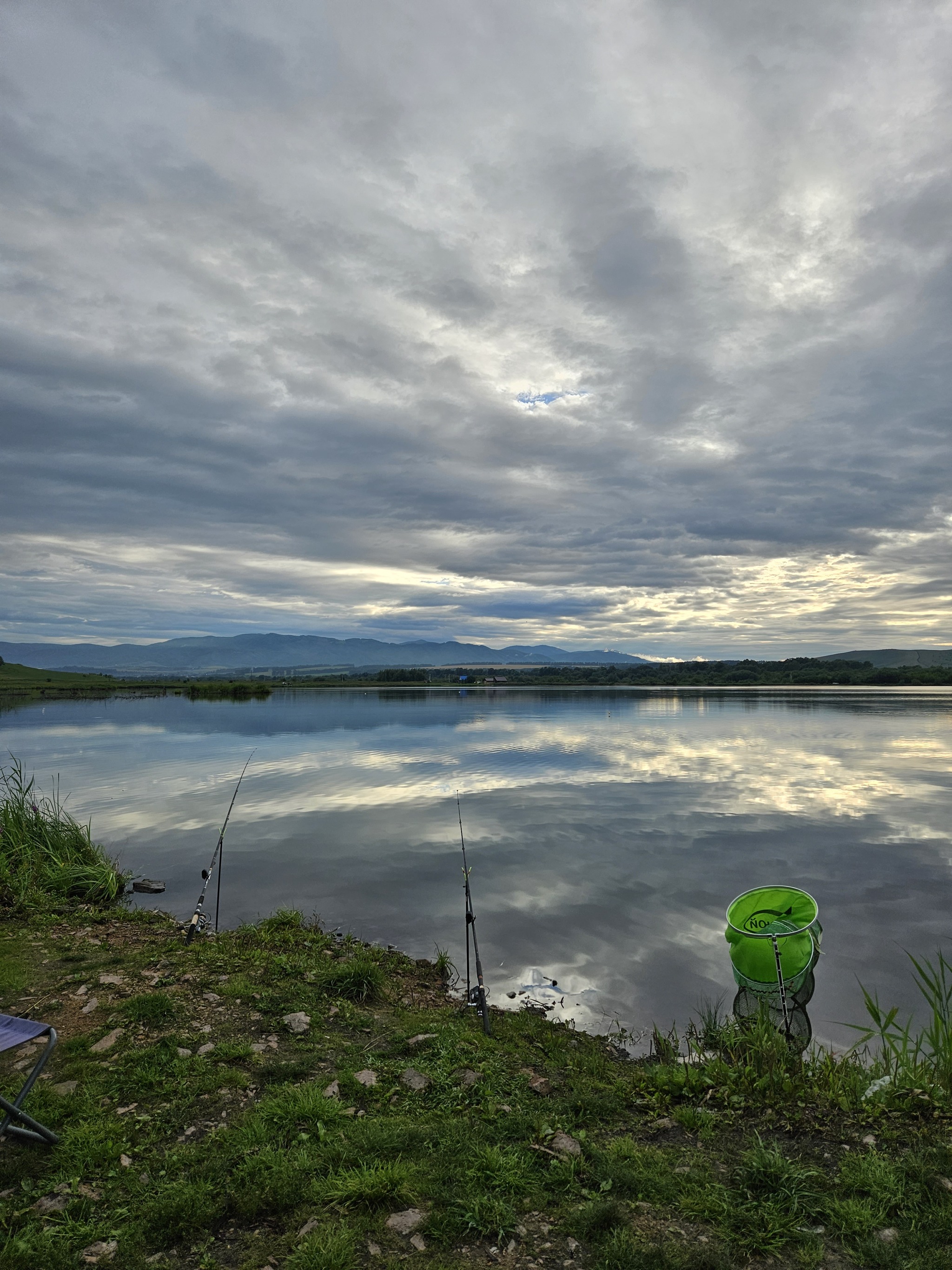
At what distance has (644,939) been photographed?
38.7 feet

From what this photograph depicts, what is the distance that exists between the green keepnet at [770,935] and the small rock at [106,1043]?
24.2ft

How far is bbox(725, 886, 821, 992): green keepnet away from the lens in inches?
346

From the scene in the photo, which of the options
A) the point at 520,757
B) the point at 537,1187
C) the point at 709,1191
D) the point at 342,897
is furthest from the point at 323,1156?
the point at 520,757

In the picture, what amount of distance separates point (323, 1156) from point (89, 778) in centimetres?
2765

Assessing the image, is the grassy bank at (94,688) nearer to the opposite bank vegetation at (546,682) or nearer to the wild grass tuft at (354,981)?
the opposite bank vegetation at (546,682)

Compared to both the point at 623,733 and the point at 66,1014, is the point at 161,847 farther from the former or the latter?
the point at 623,733

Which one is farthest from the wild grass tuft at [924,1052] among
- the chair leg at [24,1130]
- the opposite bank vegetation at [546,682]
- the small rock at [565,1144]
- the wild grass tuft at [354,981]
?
the opposite bank vegetation at [546,682]

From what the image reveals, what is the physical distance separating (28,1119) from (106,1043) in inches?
74.1

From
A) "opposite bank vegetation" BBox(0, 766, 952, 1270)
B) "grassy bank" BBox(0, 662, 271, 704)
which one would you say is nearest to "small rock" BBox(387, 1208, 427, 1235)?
"opposite bank vegetation" BBox(0, 766, 952, 1270)

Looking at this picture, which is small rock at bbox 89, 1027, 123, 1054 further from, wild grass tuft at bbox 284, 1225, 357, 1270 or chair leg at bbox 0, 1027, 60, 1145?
wild grass tuft at bbox 284, 1225, 357, 1270

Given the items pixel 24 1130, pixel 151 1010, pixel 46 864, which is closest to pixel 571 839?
pixel 46 864

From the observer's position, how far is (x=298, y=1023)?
23.9 ft

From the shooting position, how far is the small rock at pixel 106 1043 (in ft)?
21.1

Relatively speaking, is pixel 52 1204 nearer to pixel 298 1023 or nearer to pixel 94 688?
pixel 298 1023
